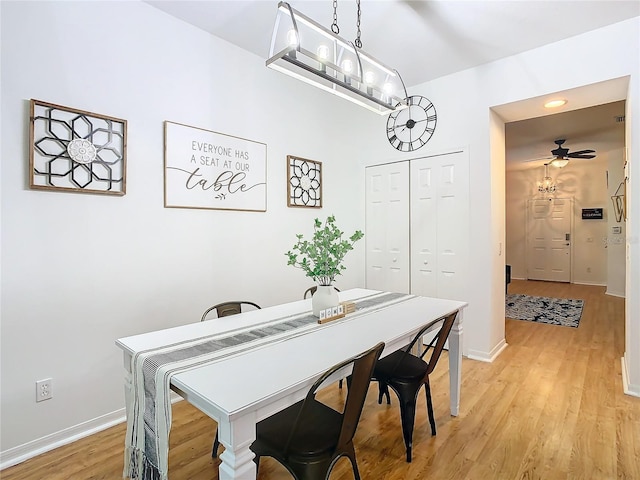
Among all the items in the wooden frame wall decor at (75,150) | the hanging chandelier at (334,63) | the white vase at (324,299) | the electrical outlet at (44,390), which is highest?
the hanging chandelier at (334,63)

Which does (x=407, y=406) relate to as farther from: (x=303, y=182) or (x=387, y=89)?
(x=303, y=182)

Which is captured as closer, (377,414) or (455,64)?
(377,414)

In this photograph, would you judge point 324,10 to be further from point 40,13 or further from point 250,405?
point 250,405

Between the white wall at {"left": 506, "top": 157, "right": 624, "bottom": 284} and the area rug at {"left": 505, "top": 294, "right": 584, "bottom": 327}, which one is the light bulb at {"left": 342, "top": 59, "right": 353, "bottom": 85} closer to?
the area rug at {"left": 505, "top": 294, "right": 584, "bottom": 327}

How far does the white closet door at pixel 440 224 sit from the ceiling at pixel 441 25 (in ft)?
2.42

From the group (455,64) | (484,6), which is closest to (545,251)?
(455,64)

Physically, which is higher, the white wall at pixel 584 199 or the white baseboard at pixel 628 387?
the white wall at pixel 584 199

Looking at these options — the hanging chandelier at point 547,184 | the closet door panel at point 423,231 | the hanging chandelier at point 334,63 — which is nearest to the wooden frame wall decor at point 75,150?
the hanging chandelier at point 334,63

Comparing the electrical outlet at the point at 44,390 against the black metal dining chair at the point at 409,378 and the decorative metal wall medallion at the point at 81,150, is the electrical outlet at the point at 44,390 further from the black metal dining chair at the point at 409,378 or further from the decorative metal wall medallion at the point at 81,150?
the black metal dining chair at the point at 409,378

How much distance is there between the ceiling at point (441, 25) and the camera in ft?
7.95

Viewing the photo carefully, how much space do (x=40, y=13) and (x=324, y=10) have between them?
174cm

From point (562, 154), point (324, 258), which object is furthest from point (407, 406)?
point (562, 154)

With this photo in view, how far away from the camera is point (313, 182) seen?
12.3 ft

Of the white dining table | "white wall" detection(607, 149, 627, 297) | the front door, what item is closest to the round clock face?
the white dining table
